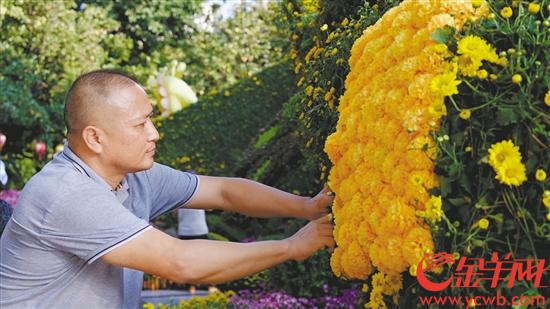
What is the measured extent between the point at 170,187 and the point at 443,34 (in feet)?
5.21

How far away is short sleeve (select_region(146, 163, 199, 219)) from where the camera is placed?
3.34 meters

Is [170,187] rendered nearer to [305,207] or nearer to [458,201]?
[305,207]

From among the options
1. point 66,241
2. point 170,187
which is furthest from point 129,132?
point 170,187

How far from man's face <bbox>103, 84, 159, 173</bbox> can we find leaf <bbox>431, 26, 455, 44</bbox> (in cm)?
118

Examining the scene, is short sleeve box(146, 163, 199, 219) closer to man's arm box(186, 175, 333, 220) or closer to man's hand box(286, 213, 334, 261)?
man's arm box(186, 175, 333, 220)

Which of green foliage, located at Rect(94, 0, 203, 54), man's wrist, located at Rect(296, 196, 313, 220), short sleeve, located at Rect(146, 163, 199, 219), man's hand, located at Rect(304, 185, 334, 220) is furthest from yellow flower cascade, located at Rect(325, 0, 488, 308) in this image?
green foliage, located at Rect(94, 0, 203, 54)

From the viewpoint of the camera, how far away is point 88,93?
282 cm

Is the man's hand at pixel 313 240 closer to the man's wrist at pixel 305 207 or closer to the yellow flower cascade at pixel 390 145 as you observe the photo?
the yellow flower cascade at pixel 390 145

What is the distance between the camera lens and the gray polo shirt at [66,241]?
2652 mm

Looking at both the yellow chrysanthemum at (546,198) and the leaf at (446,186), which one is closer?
the yellow chrysanthemum at (546,198)

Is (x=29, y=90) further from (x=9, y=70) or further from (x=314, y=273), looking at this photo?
(x=314, y=273)

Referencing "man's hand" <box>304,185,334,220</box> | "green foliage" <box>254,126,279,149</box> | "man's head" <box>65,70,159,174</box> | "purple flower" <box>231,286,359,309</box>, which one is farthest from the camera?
"green foliage" <box>254,126,279,149</box>

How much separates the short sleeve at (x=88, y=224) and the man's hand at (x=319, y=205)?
2.28 ft

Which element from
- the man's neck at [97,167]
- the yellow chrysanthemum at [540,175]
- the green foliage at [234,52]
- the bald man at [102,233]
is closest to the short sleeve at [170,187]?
the bald man at [102,233]
